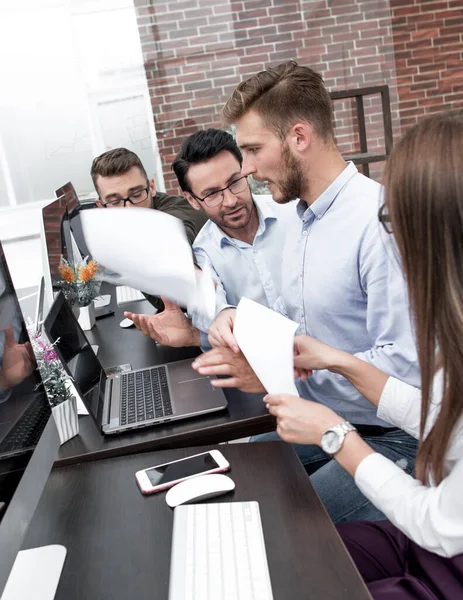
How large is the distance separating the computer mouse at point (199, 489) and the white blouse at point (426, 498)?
228 millimetres

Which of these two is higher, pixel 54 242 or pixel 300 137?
pixel 300 137

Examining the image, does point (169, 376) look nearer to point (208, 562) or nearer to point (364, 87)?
point (208, 562)

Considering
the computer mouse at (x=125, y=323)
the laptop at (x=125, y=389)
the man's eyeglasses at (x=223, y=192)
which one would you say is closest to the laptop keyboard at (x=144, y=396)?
the laptop at (x=125, y=389)

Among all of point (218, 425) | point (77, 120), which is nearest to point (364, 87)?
point (77, 120)

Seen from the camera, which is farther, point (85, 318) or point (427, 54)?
point (427, 54)

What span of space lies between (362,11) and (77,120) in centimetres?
232

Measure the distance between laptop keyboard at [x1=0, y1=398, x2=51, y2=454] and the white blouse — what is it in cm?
56

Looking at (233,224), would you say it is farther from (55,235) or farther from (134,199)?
(134,199)

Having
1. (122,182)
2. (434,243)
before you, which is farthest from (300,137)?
(122,182)

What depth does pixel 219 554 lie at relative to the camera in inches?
34.9

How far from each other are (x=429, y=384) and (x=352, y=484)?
1.82 ft

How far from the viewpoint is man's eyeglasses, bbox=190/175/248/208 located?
2.26 m

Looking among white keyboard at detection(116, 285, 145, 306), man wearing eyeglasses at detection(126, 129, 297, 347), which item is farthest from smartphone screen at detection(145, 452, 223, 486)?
white keyboard at detection(116, 285, 145, 306)

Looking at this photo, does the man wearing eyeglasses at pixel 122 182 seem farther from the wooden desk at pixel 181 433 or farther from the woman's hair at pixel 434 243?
the woman's hair at pixel 434 243
